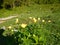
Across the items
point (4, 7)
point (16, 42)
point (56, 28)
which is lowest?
point (4, 7)

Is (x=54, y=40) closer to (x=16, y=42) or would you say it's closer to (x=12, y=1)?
(x=16, y=42)

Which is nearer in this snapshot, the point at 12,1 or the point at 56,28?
the point at 56,28

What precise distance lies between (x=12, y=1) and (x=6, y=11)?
1402 mm

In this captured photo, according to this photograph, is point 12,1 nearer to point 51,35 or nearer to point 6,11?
point 6,11

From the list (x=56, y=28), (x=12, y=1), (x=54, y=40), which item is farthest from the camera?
(x=12, y=1)

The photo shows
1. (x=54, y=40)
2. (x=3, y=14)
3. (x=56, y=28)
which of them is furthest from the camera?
(x=3, y=14)

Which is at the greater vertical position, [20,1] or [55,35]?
[55,35]

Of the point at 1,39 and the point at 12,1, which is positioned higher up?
the point at 1,39

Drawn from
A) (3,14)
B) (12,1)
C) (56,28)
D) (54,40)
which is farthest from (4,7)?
(54,40)

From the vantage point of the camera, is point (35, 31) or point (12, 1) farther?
point (12, 1)

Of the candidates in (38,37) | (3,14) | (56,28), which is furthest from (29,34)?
(3,14)

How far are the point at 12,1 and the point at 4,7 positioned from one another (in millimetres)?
1224

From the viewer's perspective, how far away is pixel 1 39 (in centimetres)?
879

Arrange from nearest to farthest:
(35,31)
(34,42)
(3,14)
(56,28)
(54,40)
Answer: (34,42) < (35,31) < (54,40) < (56,28) < (3,14)
